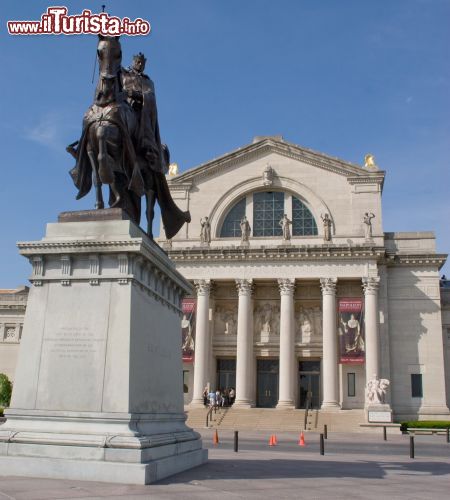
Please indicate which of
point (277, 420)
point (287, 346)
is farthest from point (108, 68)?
point (287, 346)

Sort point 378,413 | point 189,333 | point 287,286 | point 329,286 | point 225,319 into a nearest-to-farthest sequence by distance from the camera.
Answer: point 378,413
point 329,286
point 287,286
point 189,333
point 225,319

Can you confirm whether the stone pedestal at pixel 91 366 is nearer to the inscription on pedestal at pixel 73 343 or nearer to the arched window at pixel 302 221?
the inscription on pedestal at pixel 73 343

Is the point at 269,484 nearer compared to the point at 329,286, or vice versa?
the point at 269,484

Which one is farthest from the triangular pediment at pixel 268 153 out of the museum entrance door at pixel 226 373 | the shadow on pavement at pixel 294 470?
the shadow on pavement at pixel 294 470

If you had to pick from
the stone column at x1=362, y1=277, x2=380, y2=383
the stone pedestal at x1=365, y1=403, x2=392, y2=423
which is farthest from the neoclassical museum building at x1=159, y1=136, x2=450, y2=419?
the stone pedestal at x1=365, y1=403, x2=392, y2=423

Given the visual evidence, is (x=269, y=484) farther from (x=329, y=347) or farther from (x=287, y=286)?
(x=287, y=286)

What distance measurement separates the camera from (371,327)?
43.3 meters

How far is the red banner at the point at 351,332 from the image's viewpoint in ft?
142

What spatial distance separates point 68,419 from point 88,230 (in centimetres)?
353

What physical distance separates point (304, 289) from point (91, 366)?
3837 centimetres

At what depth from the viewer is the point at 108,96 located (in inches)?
488

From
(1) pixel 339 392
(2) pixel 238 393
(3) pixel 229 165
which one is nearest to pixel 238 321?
(2) pixel 238 393

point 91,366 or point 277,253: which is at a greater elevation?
point 277,253

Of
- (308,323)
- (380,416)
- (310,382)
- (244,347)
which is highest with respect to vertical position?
(308,323)
